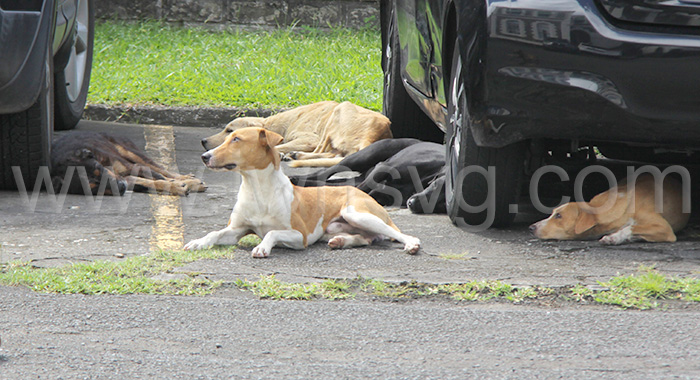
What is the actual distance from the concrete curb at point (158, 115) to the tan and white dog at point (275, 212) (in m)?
4.34

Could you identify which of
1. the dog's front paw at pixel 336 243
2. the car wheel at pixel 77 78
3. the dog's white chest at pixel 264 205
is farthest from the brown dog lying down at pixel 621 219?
the car wheel at pixel 77 78

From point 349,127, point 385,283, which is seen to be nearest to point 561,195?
point 385,283

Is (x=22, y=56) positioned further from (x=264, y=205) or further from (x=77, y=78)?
(x=77, y=78)

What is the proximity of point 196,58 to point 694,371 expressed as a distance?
8.44 m

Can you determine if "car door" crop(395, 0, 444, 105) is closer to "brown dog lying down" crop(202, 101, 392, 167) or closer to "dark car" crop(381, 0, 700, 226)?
"dark car" crop(381, 0, 700, 226)

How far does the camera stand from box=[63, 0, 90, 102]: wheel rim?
744 centimetres

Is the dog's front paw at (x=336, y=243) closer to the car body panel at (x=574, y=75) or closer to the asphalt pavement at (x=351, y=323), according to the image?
the asphalt pavement at (x=351, y=323)

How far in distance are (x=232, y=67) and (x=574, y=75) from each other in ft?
22.0

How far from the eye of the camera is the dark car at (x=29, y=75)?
15.3 ft

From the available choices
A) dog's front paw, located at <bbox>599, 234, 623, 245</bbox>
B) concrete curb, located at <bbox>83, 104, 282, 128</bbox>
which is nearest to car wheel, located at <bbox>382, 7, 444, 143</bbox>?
concrete curb, located at <bbox>83, 104, 282, 128</bbox>

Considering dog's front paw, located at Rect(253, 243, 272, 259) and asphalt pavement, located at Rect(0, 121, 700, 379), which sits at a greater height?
dog's front paw, located at Rect(253, 243, 272, 259)

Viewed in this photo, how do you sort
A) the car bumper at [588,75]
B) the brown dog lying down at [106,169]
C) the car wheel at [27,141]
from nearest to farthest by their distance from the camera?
the car bumper at [588,75], the car wheel at [27,141], the brown dog lying down at [106,169]

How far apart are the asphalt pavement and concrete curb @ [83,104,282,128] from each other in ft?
13.5

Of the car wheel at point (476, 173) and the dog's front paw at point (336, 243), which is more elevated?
the car wheel at point (476, 173)
